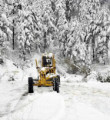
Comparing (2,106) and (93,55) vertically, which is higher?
(93,55)

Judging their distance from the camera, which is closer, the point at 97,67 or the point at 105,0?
the point at 97,67

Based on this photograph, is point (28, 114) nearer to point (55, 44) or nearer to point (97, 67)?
point (97, 67)

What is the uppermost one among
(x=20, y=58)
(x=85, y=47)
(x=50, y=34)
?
(x=50, y=34)

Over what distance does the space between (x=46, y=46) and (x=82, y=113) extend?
2806 centimetres

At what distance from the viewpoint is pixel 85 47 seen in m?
27.1

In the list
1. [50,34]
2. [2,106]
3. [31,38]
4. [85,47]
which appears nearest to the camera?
[2,106]

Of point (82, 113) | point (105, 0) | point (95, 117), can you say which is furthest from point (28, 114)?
point (105, 0)

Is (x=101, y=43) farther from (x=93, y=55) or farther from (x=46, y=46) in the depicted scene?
(x=46, y=46)

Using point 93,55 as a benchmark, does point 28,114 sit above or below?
below

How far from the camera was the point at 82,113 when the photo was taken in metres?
4.87

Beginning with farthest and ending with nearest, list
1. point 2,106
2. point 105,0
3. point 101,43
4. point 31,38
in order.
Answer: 1. point 105,0
2. point 101,43
3. point 31,38
4. point 2,106

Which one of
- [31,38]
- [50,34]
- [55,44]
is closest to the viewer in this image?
[31,38]

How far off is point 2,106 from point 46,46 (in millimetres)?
26938

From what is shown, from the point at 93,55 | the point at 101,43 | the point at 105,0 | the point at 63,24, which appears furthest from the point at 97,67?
the point at 105,0
